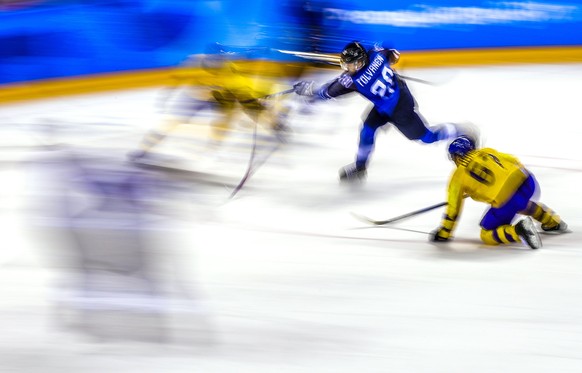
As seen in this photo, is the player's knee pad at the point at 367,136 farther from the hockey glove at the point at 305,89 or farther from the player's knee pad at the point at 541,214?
the player's knee pad at the point at 541,214

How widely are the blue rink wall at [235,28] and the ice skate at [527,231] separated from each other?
4.08 m

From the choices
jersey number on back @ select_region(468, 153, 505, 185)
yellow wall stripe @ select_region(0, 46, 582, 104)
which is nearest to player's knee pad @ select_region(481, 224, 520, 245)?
jersey number on back @ select_region(468, 153, 505, 185)

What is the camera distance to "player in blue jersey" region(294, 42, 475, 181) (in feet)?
17.7

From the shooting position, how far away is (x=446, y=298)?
3994 mm

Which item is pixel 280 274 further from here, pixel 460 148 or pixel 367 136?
pixel 367 136

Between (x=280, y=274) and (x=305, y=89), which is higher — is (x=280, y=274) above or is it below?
below

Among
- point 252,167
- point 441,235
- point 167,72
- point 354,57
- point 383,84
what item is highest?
point 354,57

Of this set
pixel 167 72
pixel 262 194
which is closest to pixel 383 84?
pixel 262 194

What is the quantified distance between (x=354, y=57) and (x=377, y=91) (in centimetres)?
27

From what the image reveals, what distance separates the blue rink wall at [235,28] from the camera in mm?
8352

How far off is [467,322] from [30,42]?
6.09 m

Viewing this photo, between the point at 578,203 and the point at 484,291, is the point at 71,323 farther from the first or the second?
the point at 578,203

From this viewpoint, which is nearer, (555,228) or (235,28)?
(555,228)

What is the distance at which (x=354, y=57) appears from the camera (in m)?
5.36
